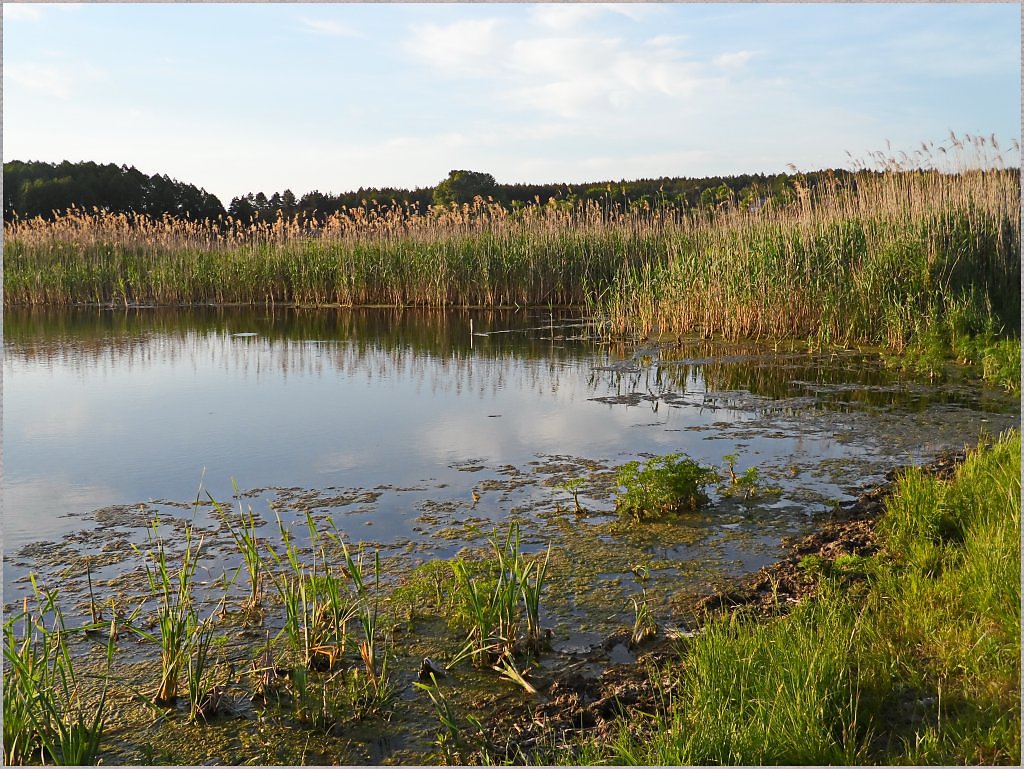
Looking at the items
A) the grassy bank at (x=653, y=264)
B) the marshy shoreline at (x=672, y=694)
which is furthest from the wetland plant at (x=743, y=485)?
the grassy bank at (x=653, y=264)

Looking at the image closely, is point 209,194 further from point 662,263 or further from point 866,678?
point 866,678

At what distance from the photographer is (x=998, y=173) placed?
13.0 m

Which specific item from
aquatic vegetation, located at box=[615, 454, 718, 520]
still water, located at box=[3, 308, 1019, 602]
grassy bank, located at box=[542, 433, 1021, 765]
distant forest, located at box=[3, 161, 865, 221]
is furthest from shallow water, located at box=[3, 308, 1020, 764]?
distant forest, located at box=[3, 161, 865, 221]

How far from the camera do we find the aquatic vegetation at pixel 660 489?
519 cm

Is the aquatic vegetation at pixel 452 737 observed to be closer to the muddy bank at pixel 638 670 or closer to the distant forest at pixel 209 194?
the muddy bank at pixel 638 670

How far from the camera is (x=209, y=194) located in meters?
43.5

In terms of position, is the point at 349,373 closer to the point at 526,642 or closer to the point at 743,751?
the point at 526,642

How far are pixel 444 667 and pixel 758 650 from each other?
4.01ft

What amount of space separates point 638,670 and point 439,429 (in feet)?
15.1

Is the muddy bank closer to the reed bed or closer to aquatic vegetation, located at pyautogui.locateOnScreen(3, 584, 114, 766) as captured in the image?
aquatic vegetation, located at pyautogui.locateOnScreen(3, 584, 114, 766)

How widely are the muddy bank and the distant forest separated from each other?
31.3 m

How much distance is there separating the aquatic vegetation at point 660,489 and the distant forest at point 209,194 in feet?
101

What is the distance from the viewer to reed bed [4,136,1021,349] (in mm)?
11516

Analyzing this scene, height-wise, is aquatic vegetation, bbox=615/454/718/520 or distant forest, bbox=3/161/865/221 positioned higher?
distant forest, bbox=3/161/865/221
